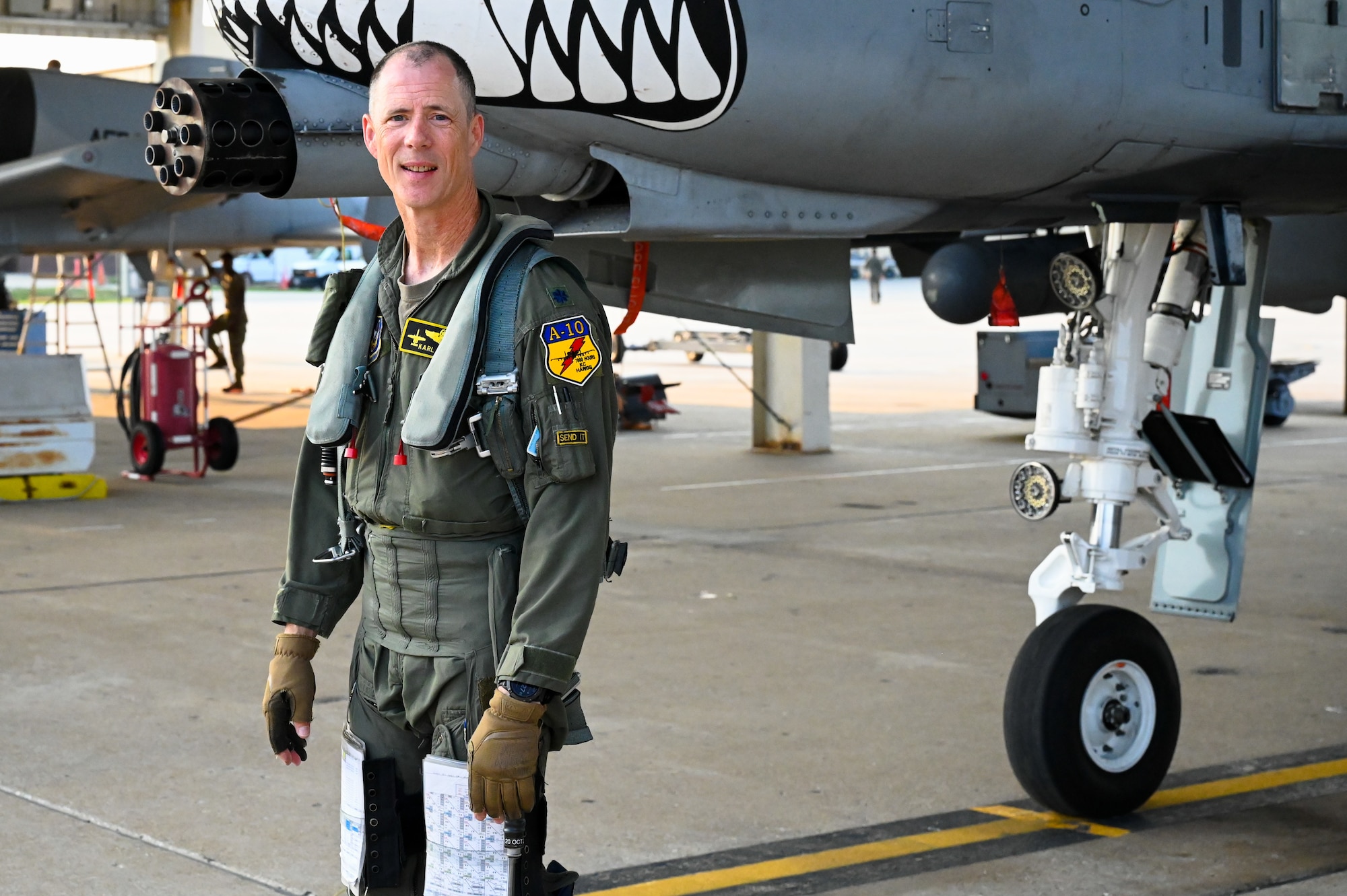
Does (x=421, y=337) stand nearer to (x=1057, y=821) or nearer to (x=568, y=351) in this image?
(x=568, y=351)

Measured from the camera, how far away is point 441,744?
268 cm

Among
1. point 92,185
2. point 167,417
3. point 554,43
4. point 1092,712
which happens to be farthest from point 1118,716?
point 92,185

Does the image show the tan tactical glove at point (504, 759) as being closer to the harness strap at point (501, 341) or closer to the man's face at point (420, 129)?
the harness strap at point (501, 341)

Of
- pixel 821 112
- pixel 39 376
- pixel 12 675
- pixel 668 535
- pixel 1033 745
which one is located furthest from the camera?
pixel 39 376

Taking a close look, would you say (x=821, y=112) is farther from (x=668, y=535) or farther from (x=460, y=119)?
(x=668, y=535)

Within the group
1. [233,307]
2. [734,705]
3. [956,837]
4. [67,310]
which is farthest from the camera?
[67,310]

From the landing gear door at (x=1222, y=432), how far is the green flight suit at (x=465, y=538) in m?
3.29

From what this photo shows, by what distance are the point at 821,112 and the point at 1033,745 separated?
1.86 metres

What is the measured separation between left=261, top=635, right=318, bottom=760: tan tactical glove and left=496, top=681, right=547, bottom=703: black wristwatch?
0.51 metres

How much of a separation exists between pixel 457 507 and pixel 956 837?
236cm

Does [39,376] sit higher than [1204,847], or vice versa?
[39,376]

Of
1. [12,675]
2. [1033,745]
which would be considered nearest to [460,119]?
[1033,745]

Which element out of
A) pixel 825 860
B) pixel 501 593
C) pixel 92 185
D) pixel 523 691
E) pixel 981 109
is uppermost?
pixel 92 185

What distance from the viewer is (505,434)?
2.62 m
